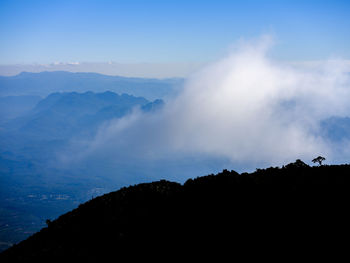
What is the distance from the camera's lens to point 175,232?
73.0 ft

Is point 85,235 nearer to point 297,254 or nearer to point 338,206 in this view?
point 297,254

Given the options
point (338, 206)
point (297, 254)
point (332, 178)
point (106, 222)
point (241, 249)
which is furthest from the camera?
point (332, 178)

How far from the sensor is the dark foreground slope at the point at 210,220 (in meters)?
19.2

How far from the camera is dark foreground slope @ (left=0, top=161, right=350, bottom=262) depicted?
63.2ft

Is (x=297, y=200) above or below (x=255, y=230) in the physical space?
above

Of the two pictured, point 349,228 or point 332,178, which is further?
point 332,178

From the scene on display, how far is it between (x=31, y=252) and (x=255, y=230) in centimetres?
1872

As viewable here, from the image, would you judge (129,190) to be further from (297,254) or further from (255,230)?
(297,254)

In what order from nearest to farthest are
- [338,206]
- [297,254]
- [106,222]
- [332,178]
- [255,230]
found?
[297,254] < [255,230] < [338,206] < [106,222] < [332,178]

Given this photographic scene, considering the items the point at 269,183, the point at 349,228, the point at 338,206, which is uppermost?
the point at 269,183

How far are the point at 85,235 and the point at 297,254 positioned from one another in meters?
17.0

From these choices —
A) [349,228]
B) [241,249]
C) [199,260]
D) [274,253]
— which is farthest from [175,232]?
[349,228]

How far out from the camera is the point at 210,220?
22234 mm

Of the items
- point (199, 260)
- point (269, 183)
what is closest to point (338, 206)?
point (269, 183)
